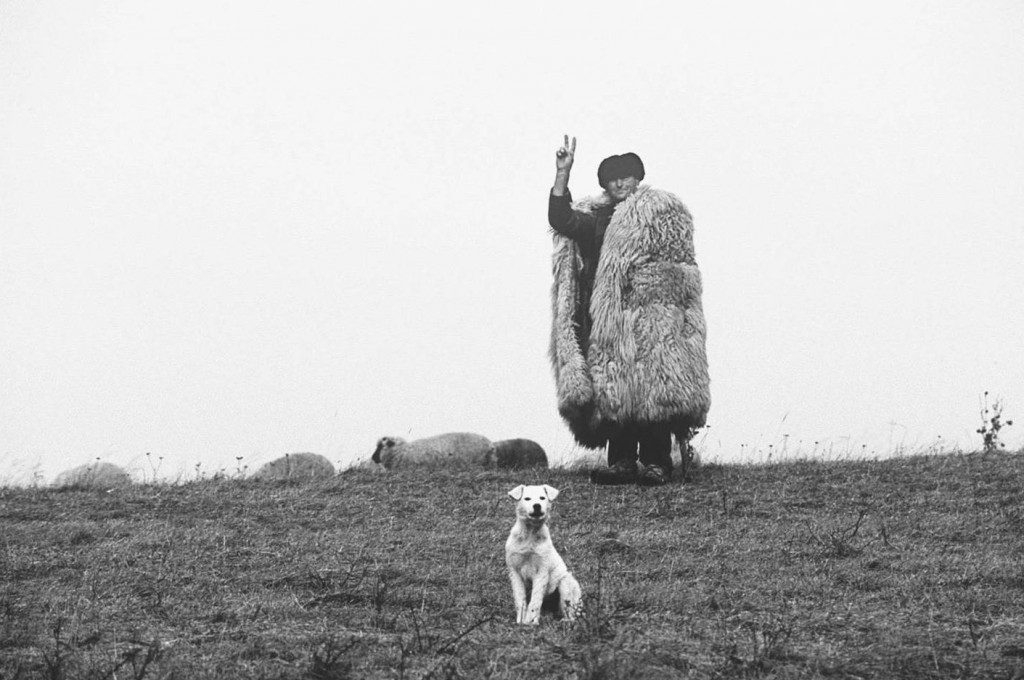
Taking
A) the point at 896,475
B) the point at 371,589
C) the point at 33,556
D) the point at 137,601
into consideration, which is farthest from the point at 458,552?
the point at 896,475

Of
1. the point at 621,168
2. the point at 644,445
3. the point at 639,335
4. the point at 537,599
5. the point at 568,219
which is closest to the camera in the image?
the point at 537,599

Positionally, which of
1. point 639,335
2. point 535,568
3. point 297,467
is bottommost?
point 535,568

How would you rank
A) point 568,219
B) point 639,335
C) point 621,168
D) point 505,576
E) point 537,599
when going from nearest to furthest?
point 537,599 → point 505,576 → point 639,335 → point 568,219 → point 621,168

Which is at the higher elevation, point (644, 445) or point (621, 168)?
point (621, 168)

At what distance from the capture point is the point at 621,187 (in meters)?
11.4

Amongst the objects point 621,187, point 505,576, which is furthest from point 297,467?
point 505,576

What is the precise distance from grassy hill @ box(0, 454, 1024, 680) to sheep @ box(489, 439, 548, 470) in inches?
29.7

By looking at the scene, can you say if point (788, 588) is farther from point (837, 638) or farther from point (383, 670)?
point (383, 670)

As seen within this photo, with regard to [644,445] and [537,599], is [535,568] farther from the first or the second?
[644,445]

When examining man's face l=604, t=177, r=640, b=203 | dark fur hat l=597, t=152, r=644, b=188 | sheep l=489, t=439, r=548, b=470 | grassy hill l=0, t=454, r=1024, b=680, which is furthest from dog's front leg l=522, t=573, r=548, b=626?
dark fur hat l=597, t=152, r=644, b=188

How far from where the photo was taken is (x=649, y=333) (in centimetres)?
1025

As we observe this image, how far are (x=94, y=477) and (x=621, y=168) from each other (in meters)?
6.61

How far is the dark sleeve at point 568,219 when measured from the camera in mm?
10906

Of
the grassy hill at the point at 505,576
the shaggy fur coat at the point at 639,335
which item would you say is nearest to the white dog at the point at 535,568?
the grassy hill at the point at 505,576
